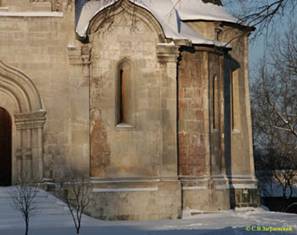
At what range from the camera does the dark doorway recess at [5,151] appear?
79.6 ft

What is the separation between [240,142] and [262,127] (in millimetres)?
14353

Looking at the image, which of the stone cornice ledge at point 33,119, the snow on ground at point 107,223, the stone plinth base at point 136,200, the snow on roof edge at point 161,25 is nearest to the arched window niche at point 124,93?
the snow on roof edge at point 161,25

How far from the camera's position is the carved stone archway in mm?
23141

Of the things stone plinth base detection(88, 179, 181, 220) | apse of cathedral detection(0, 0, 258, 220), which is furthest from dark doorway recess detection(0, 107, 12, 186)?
stone plinth base detection(88, 179, 181, 220)

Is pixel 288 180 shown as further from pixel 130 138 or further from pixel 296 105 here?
pixel 130 138

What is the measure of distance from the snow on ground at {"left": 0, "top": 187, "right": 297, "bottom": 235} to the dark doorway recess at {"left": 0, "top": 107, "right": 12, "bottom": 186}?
1948mm

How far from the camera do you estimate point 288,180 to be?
44312 millimetres

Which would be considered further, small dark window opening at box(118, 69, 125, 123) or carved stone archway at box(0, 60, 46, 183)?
small dark window opening at box(118, 69, 125, 123)

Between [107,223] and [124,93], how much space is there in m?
4.71

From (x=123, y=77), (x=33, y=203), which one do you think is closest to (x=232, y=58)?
(x=123, y=77)

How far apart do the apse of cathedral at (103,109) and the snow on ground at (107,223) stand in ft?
3.72

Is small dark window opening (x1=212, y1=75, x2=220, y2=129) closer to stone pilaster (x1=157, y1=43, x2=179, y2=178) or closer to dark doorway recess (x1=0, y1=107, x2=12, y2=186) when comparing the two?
stone pilaster (x1=157, y1=43, x2=179, y2=178)

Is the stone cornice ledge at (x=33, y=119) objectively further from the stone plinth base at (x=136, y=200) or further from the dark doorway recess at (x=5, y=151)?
the stone plinth base at (x=136, y=200)

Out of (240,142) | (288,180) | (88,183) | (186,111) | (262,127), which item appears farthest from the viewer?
(288,180)
